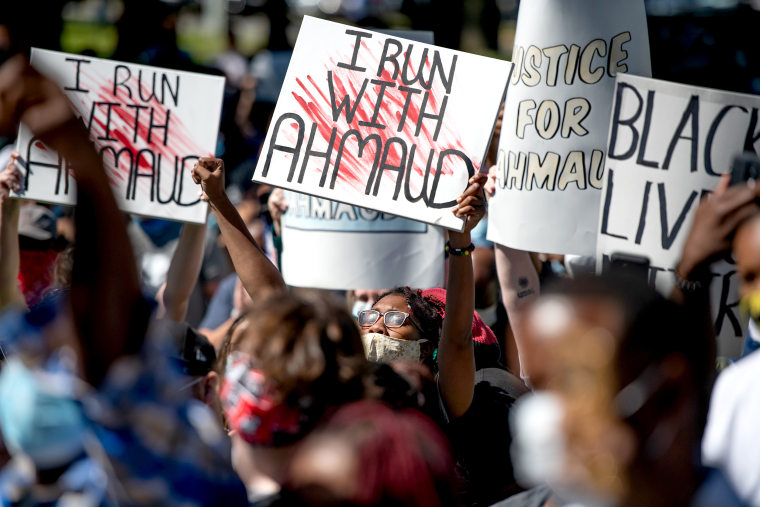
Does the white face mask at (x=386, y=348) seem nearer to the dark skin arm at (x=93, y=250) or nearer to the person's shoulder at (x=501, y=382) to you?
the person's shoulder at (x=501, y=382)

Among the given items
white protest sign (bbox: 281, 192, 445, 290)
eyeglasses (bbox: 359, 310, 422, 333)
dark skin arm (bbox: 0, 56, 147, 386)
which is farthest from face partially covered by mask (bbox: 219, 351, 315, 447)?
white protest sign (bbox: 281, 192, 445, 290)

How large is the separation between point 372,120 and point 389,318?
77cm

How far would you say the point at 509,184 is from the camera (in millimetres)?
3453

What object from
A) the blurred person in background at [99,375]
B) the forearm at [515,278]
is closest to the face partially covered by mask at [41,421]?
the blurred person in background at [99,375]

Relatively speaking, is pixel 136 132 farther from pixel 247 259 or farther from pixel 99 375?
pixel 99 375

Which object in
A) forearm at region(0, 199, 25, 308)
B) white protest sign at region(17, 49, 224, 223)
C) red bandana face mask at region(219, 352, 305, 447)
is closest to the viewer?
red bandana face mask at region(219, 352, 305, 447)

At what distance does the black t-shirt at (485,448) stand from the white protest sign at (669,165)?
57 centimetres

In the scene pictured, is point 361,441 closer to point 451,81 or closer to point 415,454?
point 415,454

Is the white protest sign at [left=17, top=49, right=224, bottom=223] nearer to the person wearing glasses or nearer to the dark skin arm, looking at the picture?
the person wearing glasses

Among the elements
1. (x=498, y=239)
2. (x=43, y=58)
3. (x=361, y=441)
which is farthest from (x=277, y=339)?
(x=43, y=58)

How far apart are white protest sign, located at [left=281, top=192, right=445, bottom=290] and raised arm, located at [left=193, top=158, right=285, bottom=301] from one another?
103cm

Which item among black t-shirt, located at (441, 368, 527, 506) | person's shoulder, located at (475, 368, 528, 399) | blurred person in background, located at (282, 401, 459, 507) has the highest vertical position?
blurred person in background, located at (282, 401, 459, 507)

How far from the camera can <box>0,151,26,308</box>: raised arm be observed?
348 centimetres

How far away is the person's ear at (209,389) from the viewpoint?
2629 millimetres
